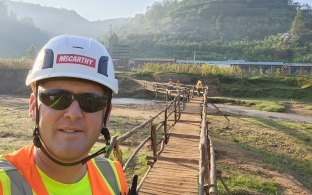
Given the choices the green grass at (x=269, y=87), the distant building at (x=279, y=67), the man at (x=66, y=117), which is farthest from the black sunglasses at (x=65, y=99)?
the distant building at (x=279, y=67)

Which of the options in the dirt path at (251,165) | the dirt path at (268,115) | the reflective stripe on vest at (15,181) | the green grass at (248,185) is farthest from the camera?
the dirt path at (268,115)

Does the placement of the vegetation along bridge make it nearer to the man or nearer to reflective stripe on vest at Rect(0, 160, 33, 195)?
the man

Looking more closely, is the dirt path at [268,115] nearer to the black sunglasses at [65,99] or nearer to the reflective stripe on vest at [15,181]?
the black sunglasses at [65,99]

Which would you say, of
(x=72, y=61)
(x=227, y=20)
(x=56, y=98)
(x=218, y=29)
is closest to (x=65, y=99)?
(x=56, y=98)

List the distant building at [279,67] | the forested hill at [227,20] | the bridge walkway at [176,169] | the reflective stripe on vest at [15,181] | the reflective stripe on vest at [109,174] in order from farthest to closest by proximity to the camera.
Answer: the forested hill at [227,20] → the distant building at [279,67] → the bridge walkway at [176,169] → the reflective stripe on vest at [109,174] → the reflective stripe on vest at [15,181]

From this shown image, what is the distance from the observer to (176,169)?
700 cm

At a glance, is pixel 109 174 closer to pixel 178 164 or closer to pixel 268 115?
pixel 178 164

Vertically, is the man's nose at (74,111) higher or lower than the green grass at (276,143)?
higher

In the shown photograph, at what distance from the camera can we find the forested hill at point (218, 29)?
84375mm

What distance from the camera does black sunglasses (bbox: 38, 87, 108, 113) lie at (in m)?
1.65

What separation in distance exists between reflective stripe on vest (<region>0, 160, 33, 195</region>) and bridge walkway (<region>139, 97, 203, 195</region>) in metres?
4.32

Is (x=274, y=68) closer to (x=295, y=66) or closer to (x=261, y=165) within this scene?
(x=295, y=66)

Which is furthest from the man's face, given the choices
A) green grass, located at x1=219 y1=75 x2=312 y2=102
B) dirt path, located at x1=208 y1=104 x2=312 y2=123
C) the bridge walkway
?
green grass, located at x1=219 y1=75 x2=312 y2=102

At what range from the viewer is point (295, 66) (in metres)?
57.5
